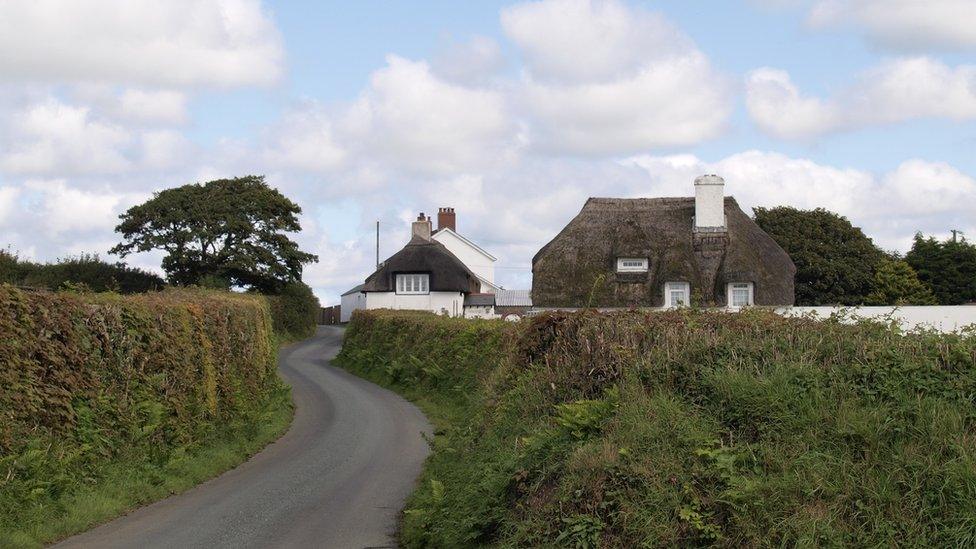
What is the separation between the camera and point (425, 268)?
7275 cm

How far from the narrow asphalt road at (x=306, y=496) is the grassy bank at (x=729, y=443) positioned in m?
2.22

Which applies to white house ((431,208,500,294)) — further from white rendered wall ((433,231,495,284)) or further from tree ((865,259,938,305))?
tree ((865,259,938,305))

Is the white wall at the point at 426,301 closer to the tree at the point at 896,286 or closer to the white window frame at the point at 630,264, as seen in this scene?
the white window frame at the point at 630,264

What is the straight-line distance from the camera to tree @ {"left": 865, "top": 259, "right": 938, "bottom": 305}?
70.6m

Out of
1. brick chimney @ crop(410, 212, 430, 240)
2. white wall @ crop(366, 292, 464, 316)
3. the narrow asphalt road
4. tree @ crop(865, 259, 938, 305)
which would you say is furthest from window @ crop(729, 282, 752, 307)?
brick chimney @ crop(410, 212, 430, 240)

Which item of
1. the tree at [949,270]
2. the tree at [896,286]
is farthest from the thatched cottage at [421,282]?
A: the tree at [949,270]

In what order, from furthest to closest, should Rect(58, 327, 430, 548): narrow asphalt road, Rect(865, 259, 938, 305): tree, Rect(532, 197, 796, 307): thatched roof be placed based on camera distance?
1. Rect(865, 259, 938, 305): tree
2. Rect(532, 197, 796, 307): thatched roof
3. Rect(58, 327, 430, 548): narrow asphalt road

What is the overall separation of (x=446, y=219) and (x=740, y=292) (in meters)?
49.1

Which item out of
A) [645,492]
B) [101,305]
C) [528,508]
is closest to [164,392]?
[101,305]

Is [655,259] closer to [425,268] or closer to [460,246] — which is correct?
[425,268]

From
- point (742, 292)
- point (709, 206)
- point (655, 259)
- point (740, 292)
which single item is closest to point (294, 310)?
point (655, 259)

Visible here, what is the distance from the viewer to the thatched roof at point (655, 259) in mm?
52500

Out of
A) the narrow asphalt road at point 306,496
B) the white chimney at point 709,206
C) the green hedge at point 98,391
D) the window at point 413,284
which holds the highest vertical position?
the white chimney at point 709,206

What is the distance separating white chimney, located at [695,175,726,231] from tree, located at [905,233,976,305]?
91.9 ft
